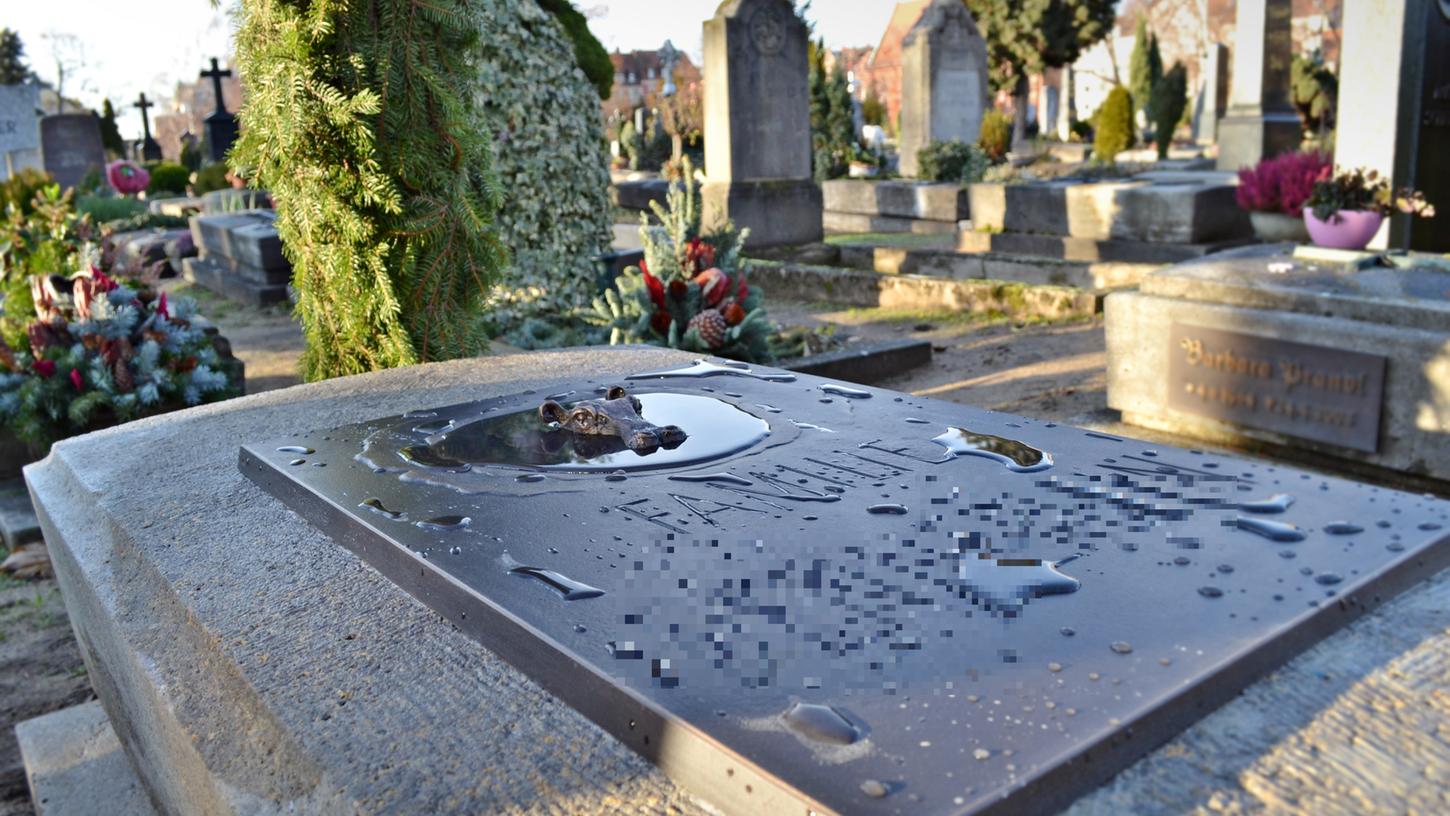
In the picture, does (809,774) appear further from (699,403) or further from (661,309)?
(661,309)

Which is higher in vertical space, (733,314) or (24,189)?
(24,189)

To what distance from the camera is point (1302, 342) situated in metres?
4.24

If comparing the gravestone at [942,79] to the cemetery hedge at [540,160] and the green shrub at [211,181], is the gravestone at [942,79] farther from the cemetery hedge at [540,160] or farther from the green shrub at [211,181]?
the green shrub at [211,181]

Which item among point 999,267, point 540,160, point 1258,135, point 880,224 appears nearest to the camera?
point 540,160

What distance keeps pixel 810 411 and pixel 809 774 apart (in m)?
1.41

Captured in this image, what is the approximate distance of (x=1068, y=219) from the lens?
1015cm

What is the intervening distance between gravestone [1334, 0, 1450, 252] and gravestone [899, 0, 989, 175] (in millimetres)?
9422

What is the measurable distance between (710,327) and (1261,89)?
31.5 feet

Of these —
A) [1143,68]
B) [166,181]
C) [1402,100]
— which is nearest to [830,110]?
[1402,100]

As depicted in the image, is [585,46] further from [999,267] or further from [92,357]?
[92,357]

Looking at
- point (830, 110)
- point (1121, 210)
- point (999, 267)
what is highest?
point (830, 110)

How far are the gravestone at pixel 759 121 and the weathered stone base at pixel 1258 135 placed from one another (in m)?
5.08

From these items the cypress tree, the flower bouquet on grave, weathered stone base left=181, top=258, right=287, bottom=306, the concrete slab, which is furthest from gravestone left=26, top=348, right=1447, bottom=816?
the cypress tree

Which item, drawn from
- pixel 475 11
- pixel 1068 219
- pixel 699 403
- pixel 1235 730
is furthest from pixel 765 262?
pixel 1235 730
